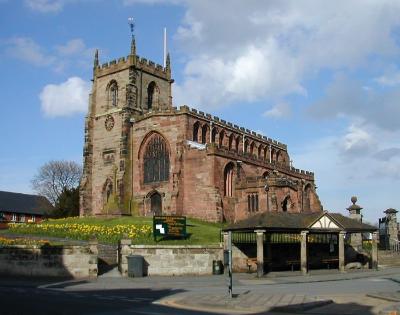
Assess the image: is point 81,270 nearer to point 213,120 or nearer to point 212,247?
point 212,247

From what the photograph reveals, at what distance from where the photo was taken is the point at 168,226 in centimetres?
3478

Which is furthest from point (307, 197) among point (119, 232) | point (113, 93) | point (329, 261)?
point (119, 232)

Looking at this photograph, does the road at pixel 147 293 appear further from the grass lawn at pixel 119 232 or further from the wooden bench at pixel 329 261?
the grass lawn at pixel 119 232

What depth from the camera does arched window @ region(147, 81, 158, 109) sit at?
63.4 m

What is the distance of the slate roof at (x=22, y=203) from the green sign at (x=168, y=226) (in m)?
60.5

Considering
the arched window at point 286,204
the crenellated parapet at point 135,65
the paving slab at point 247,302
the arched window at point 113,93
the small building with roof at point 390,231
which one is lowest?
the paving slab at point 247,302

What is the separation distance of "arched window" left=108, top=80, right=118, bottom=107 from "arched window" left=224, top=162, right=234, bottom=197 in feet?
53.1

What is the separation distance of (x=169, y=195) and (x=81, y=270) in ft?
84.9

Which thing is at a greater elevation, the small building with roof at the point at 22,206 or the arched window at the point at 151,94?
the arched window at the point at 151,94

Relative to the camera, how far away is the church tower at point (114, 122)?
58225 mm

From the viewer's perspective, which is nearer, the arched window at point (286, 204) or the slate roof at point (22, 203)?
the arched window at point (286, 204)

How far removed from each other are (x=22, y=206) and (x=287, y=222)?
7483 cm

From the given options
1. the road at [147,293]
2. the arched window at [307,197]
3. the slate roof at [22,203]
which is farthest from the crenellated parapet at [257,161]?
the slate roof at [22,203]

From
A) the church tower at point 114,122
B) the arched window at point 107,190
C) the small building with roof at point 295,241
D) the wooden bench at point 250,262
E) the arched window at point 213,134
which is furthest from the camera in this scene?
the arched window at point 213,134
